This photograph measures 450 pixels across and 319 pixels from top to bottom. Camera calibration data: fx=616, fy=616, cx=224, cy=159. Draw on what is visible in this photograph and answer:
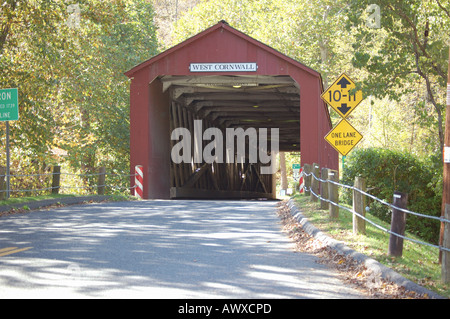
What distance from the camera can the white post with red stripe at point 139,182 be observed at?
19.6 metres

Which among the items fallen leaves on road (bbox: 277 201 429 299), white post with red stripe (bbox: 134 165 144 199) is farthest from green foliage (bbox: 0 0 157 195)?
fallen leaves on road (bbox: 277 201 429 299)

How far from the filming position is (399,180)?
18.9 meters

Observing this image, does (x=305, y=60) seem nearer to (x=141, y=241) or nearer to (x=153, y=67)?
(x=153, y=67)

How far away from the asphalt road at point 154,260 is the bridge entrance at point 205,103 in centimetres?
858

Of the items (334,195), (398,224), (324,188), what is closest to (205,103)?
(324,188)

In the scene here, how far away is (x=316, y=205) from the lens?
13.5 m

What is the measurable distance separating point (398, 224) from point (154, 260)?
2.88 metres

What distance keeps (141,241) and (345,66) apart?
41.0m

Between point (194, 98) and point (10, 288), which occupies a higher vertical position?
point (194, 98)

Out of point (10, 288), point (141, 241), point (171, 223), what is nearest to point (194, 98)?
point (171, 223)

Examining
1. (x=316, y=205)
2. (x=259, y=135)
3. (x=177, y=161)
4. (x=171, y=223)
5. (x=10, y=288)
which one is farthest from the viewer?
(x=259, y=135)

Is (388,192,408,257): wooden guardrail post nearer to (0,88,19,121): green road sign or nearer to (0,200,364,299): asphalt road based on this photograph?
(0,200,364,299): asphalt road

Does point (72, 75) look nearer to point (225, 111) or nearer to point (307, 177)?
point (307, 177)

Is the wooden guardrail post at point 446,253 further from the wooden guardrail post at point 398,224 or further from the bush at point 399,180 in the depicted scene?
the bush at point 399,180
